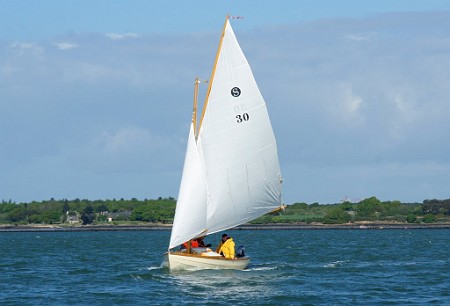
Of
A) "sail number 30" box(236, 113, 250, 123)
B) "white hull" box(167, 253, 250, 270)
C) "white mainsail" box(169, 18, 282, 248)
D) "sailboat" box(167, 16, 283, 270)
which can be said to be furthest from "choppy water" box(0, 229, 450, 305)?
"sail number 30" box(236, 113, 250, 123)

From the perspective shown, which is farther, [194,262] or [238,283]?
[194,262]

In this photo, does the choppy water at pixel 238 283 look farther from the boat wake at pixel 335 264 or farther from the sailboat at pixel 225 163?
the sailboat at pixel 225 163

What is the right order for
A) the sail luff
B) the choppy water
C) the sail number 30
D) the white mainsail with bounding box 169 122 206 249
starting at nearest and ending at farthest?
the choppy water, the sail luff, the sail number 30, the white mainsail with bounding box 169 122 206 249

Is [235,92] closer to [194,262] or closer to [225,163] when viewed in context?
[225,163]

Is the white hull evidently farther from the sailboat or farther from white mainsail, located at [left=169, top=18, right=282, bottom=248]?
white mainsail, located at [left=169, top=18, right=282, bottom=248]

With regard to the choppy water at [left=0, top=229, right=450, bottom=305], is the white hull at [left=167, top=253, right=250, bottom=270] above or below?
above

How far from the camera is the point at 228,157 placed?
62.9 metres

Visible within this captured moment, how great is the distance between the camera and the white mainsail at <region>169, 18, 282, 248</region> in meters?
62.1

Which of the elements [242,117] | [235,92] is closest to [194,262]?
[242,117]

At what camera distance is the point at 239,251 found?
65000mm

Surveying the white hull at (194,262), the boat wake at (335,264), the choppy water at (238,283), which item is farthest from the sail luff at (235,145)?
the boat wake at (335,264)

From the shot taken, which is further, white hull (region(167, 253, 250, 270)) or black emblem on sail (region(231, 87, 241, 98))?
white hull (region(167, 253, 250, 270))

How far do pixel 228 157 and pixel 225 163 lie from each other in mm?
392

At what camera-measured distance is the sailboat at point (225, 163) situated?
62.1m
